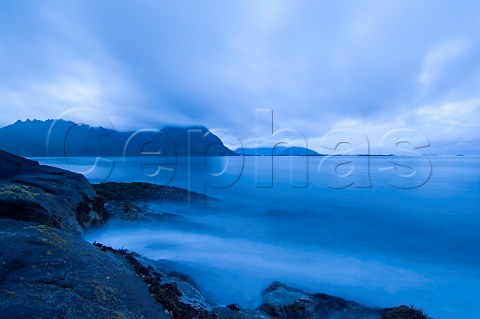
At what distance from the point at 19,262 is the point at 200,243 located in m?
11.2

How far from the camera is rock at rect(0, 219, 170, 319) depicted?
402cm

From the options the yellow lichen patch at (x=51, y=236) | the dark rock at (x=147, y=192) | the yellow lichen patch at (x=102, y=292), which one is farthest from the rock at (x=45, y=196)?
the dark rock at (x=147, y=192)

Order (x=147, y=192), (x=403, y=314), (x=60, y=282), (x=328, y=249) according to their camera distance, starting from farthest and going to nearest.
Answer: (x=147, y=192) → (x=328, y=249) → (x=403, y=314) → (x=60, y=282)

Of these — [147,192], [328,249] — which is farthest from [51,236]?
[147,192]

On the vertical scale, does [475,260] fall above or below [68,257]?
below

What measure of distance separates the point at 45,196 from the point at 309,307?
10814mm

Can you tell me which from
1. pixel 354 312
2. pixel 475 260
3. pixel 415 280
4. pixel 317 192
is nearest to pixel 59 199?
pixel 354 312

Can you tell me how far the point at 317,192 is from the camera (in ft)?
125

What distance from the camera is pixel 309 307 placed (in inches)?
346

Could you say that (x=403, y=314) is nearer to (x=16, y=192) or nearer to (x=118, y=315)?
(x=118, y=315)

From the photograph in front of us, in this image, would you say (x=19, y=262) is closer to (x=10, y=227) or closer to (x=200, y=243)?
(x=10, y=227)

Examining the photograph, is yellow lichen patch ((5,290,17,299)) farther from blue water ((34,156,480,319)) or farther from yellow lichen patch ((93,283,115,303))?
blue water ((34,156,480,319))

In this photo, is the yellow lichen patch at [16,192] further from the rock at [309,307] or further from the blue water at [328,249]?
the rock at [309,307]

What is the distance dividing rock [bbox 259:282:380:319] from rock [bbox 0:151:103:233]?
8.29 metres
